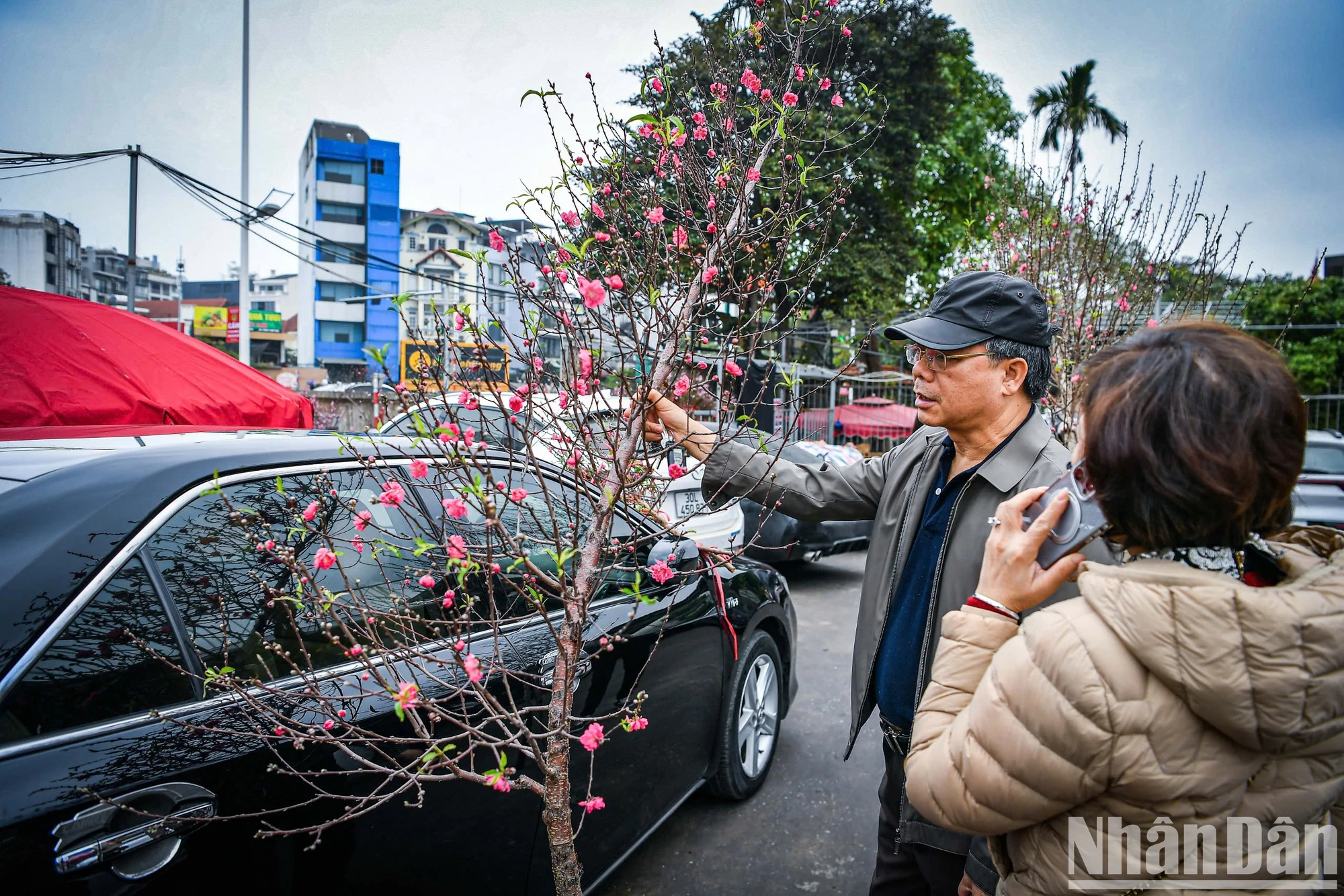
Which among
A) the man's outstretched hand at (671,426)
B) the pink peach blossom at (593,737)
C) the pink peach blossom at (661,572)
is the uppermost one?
the man's outstretched hand at (671,426)

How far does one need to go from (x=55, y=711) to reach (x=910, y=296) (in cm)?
2004

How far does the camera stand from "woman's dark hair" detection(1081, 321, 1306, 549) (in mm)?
987

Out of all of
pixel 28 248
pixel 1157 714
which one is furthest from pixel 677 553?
pixel 28 248

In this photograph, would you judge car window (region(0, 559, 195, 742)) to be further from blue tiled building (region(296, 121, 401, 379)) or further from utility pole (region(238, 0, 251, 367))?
blue tiled building (region(296, 121, 401, 379))

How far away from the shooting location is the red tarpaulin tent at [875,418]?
50.5 ft

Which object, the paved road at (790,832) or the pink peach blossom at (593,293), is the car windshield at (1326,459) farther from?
the pink peach blossom at (593,293)

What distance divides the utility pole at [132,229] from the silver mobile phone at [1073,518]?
42.6ft

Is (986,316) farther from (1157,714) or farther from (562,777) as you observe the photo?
(562,777)

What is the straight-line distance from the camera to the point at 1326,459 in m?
8.88

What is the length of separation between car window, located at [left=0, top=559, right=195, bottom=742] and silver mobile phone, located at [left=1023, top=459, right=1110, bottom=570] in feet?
5.59

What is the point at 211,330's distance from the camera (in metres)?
49.5

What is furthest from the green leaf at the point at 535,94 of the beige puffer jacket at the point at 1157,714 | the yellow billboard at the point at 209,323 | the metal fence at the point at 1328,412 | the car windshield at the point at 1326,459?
the yellow billboard at the point at 209,323

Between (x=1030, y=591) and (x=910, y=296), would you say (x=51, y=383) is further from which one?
(x=910, y=296)

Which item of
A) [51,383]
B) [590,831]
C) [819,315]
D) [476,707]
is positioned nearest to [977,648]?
[476,707]
